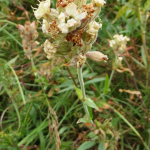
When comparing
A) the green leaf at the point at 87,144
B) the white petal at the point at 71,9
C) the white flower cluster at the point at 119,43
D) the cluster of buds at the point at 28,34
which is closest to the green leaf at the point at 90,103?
the green leaf at the point at 87,144

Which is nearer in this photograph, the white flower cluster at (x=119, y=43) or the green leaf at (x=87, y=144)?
the green leaf at (x=87, y=144)

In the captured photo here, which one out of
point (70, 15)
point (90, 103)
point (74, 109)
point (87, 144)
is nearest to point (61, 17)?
point (70, 15)

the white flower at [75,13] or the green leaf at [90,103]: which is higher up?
the white flower at [75,13]

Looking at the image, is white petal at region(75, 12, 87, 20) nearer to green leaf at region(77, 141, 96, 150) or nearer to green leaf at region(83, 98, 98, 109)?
green leaf at region(83, 98, 98, 109)

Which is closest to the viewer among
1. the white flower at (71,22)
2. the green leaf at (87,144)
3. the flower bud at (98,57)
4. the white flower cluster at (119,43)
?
the white flower at (71,22)

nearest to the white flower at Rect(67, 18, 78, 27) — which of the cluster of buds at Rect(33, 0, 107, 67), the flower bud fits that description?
the cluster of buds at Rect(33, 0, 107, 67)

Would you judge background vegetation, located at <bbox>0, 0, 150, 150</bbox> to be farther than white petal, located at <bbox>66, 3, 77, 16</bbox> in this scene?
Yes

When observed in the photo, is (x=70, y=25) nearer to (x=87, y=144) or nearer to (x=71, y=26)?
(x=71, y=26)

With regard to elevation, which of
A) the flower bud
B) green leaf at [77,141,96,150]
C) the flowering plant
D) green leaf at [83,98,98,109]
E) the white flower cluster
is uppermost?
the flowering plant

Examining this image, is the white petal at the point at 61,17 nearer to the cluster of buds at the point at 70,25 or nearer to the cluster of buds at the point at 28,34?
the cluster of buds at the point at 70,25
